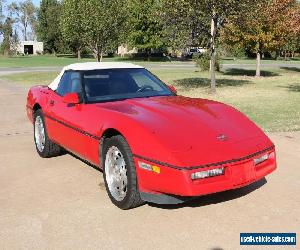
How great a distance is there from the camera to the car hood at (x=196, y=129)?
393 cm

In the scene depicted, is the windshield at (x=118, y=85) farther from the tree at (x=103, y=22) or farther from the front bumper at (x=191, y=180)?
the tree at (x=103, y=22)

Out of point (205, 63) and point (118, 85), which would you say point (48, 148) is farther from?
point (205, 63)

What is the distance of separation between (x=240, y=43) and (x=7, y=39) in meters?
71.9

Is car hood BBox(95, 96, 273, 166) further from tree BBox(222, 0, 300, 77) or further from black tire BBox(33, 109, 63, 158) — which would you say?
tree BBox(222, 0, 300, 77)

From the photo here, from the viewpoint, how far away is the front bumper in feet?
12.3

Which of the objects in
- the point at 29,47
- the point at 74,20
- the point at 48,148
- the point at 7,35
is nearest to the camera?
the point at 48,148

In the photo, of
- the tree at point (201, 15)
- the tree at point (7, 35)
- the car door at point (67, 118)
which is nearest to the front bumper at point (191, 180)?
the car door at point (67, 118)

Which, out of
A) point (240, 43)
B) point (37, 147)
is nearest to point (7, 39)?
point (240, 43)

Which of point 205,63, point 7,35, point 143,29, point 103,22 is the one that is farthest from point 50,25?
point 103,22

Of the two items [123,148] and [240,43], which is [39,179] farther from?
[240,43]

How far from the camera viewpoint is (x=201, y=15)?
15070 millimetres

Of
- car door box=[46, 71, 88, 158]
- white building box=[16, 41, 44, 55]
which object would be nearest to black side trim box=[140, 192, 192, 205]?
car door box=[46, 71, 88, 158]

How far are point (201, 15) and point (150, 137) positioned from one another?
39.2ft

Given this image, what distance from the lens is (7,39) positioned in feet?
282
